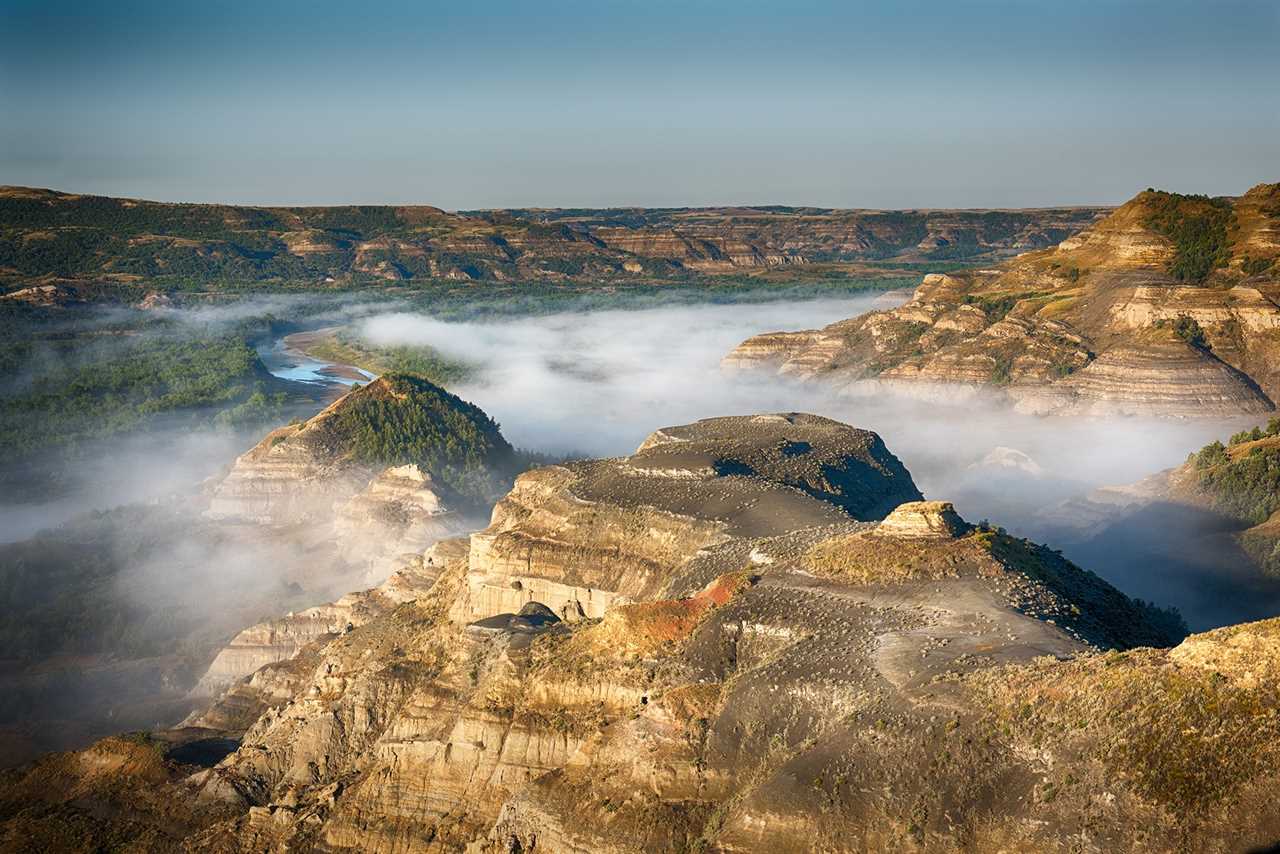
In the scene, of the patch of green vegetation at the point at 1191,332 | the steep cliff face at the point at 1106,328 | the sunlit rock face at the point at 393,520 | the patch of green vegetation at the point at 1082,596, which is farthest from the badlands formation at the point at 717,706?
the patch of green vegetation at the point at 1191,332

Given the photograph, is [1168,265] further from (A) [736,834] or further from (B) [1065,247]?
(A) [736,834]

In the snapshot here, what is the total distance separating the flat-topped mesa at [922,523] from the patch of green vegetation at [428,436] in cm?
5751

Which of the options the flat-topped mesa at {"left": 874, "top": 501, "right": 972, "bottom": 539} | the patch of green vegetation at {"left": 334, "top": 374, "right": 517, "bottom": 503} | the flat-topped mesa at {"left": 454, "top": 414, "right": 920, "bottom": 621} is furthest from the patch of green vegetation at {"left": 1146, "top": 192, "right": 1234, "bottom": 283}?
the flat-topped mesa at {"left": 874, "top": 501, "right": 972, "bottom": 539}

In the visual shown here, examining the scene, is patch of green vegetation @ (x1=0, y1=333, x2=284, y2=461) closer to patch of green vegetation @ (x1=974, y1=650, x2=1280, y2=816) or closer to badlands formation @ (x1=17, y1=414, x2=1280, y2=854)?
badlands formation @ (x1=17, y1=414, x2=1280, y2=854)

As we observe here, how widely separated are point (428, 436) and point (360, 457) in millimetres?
6841

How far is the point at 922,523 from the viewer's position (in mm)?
39000

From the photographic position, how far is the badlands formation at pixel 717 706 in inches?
1049

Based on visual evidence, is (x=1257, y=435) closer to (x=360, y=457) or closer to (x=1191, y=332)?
(x=1191, y=332)

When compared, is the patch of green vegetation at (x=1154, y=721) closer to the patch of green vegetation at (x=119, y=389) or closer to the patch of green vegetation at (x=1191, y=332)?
the patch of green vegetation at (x=1191, y=332)

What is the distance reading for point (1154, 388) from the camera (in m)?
103

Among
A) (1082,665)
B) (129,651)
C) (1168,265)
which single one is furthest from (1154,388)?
(1082,665)

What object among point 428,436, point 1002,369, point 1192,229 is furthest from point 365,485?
point 1192,229

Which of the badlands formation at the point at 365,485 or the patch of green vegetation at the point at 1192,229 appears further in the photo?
the patch of green vegetation at the point at 1192,229

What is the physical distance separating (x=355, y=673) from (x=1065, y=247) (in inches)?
4393
